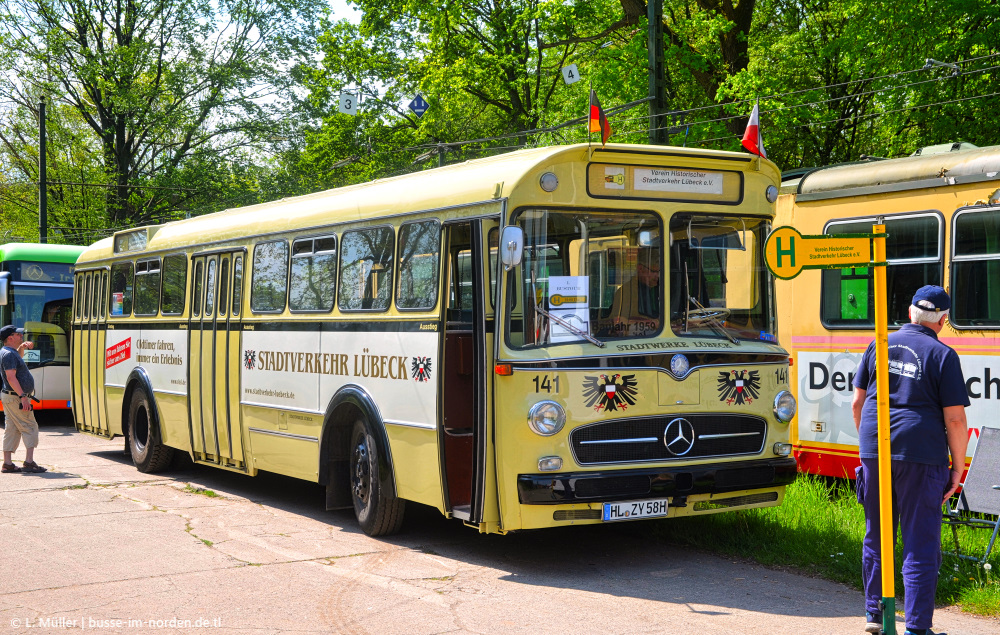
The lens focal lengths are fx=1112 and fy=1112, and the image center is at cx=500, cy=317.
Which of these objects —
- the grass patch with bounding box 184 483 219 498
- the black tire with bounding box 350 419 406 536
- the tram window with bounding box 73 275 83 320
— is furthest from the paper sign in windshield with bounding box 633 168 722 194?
the tram window with bounding box 73 275 83 320

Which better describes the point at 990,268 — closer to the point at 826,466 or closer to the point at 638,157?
the point at 826,466

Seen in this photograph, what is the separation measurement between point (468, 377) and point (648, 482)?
1.54 m

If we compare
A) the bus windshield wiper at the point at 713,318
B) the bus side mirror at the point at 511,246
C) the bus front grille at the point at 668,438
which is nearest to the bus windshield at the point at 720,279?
the bus windshield wiper at the point at 713,318

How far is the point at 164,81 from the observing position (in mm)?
36562

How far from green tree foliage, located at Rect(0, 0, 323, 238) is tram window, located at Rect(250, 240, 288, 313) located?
26912mm

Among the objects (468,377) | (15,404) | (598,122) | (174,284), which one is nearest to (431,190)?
(598,122)

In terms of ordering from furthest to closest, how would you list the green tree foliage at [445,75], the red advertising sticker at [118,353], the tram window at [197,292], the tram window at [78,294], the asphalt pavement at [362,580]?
the green tree foliage at [445,75]
the tram window at [78,294]
the red advertising sticker at [118,353]
the tram window at [197,292]
the asphalt pavement at [362,580]

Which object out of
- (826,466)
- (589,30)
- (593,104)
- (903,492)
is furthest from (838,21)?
(903,492)

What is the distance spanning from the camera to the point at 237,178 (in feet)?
123

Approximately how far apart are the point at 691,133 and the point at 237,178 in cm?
1931

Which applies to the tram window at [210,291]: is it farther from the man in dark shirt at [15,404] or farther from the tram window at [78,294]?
the tram window at [78,294]

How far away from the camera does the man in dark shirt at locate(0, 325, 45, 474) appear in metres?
13.7

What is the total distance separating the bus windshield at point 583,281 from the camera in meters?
7.58

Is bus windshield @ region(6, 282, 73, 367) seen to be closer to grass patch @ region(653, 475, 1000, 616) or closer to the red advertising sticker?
the red advertising sticker
